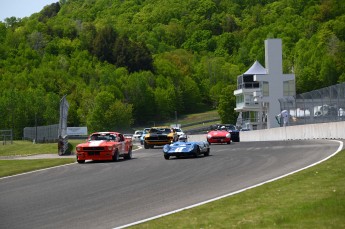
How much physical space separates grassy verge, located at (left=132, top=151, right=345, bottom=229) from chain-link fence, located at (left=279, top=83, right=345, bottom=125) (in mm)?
26015

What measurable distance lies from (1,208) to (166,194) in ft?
11.3

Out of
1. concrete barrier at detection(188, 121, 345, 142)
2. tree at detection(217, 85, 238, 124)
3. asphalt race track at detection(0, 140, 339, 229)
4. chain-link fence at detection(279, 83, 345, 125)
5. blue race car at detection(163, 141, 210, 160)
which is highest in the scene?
tree at detection(217, 85, 238, 124)

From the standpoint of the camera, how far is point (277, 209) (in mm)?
12500

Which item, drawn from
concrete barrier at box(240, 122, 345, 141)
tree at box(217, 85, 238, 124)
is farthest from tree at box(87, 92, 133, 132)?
concrete barrier at box(240, 122, 345, 141)

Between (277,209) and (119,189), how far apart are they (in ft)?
21.5

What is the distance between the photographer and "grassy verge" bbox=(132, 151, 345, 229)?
11195 millimetres

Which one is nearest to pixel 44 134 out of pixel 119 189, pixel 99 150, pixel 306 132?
pixel 306 132

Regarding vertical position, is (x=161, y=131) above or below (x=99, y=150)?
above

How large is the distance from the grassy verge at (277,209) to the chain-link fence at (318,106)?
2601 cm

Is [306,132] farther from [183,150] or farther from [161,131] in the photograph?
[183,150]

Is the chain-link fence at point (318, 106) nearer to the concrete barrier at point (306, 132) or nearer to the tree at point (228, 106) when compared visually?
the concrete barrier at point (306, 132)

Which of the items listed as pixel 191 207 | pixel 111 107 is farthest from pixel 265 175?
pixel 111 107

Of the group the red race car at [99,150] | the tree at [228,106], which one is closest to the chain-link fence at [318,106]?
the red race car at [99,150]

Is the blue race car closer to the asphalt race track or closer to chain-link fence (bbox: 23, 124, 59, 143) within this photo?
the asphalt race track
